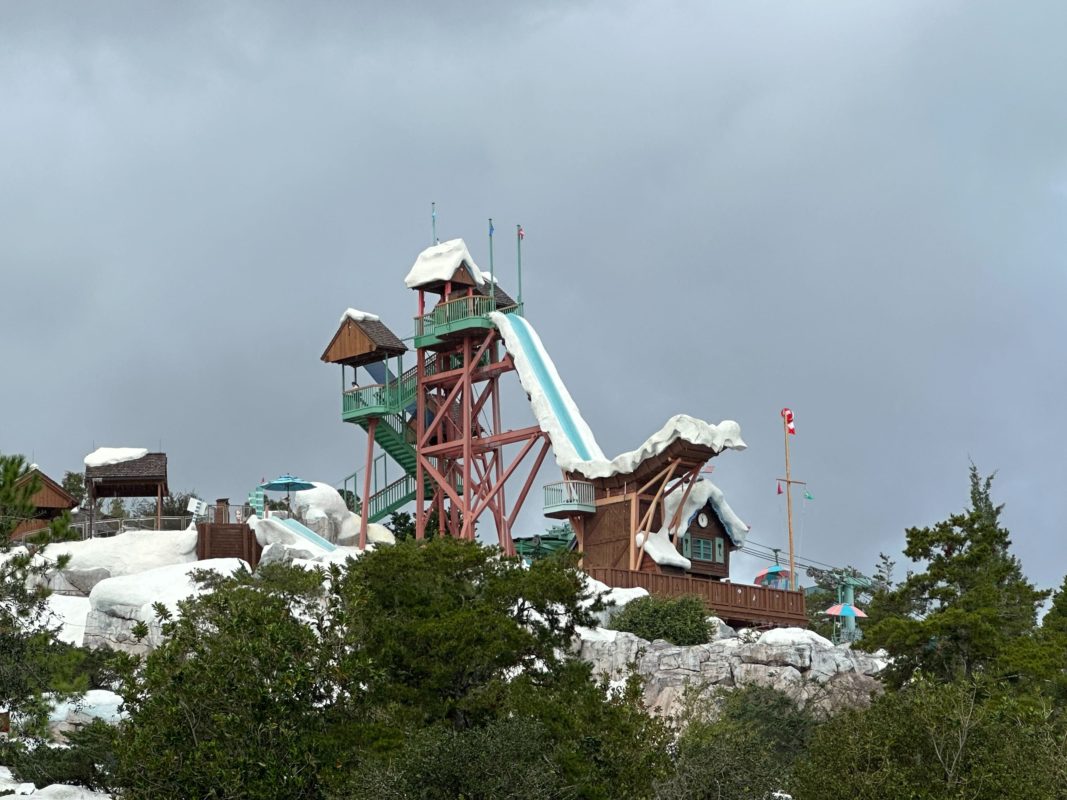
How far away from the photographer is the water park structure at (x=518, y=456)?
161 ft

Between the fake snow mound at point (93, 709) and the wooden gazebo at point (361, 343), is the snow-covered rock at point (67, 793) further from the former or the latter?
the wooden gazebo at point (361, 343)

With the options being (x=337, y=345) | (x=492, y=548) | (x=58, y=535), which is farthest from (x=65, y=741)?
(x=337, y=345)

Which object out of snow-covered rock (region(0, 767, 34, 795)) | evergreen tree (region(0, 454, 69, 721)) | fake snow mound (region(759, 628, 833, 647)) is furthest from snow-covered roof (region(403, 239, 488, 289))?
evergreen tree (region(0, 454, 69, 721))

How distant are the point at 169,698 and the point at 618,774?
6.97 m

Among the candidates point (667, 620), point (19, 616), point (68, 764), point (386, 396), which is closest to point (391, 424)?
point (386, 396)

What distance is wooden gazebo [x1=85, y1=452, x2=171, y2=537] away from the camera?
57.6 metres

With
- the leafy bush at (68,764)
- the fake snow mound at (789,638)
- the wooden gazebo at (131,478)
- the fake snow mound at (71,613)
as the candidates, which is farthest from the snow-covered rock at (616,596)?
the wooden gazebo at (131,478)

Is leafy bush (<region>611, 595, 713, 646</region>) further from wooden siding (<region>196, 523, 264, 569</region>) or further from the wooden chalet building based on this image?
wooden siding (<region>196, 523, 264, 569</region>)

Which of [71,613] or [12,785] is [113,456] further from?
[12,785]

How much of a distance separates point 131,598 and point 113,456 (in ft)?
37.9

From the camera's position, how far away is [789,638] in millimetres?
43594

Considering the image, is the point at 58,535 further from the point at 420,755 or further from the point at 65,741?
the point at 65,741

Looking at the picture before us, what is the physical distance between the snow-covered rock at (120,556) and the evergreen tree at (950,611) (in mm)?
22436

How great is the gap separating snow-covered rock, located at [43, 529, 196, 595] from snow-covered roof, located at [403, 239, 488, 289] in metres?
11.0
